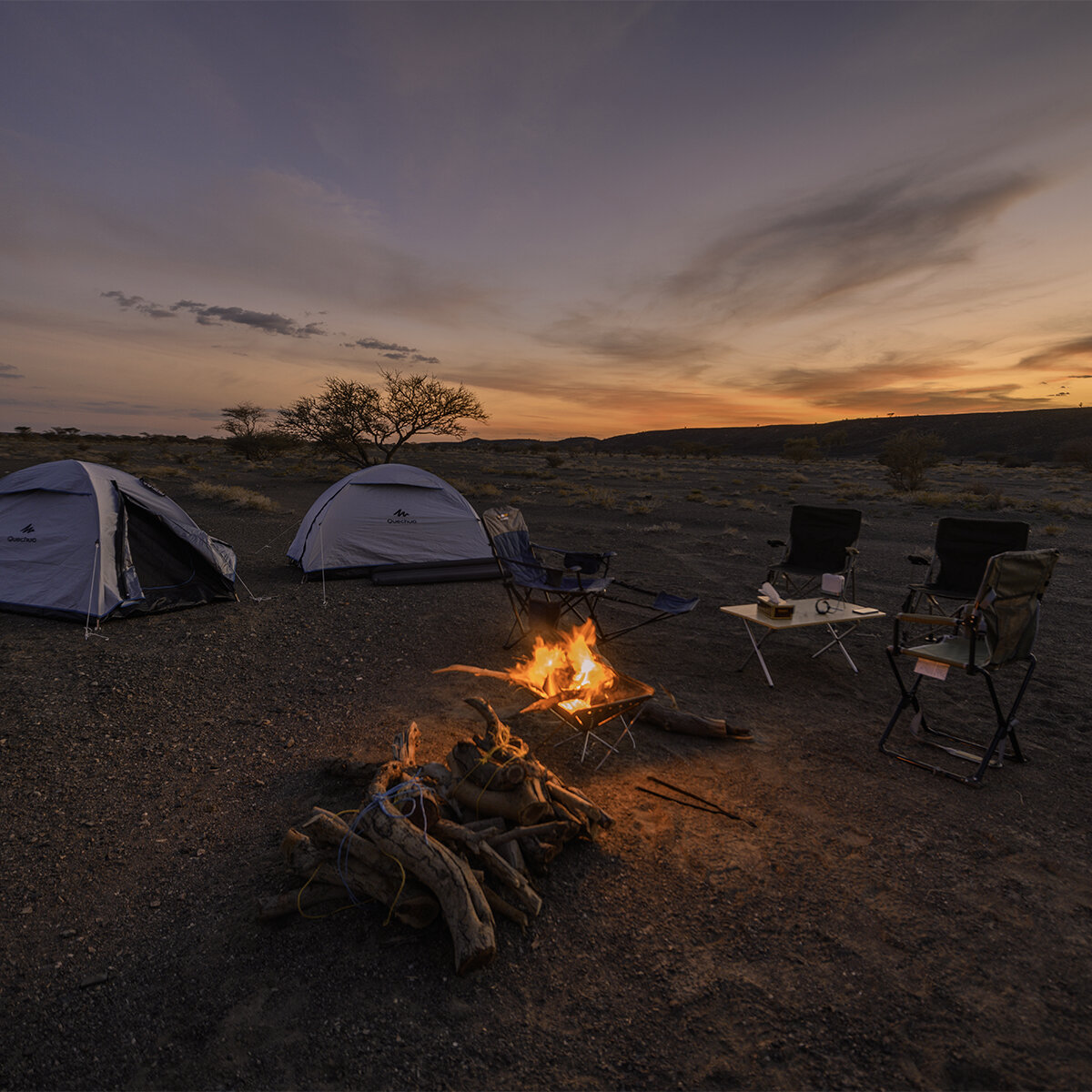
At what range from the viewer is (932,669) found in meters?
4.52

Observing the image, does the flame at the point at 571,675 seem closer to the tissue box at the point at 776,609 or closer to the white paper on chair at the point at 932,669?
the tissue box at the point at 776,609

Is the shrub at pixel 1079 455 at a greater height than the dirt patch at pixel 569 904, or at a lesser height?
greater

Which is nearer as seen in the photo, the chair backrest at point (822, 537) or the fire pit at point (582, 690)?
the fire pit at point (582, 690)

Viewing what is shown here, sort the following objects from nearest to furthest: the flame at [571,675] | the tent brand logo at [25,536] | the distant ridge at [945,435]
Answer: the flame at [571,675] < the tent brand logo at [25,536] < the distant ridge at [945,435]

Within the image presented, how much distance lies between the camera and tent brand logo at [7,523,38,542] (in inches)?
300

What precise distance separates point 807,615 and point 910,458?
25949 millimetres

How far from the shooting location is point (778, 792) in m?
4.07

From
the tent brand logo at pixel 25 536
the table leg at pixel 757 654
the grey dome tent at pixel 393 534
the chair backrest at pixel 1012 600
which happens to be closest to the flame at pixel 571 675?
the table leg at pixel 757 654

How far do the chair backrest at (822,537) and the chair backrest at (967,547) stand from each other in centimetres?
96

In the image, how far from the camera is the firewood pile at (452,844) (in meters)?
2.88

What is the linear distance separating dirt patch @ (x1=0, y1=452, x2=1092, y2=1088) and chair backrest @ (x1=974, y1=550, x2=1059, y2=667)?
914 mm

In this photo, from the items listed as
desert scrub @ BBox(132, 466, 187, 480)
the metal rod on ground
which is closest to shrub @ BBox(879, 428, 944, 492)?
the metal rod on ground

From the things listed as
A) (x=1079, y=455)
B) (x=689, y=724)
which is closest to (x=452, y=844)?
(x=689, y=724)

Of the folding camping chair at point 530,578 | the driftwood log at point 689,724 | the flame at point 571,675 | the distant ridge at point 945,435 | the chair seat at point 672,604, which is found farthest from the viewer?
the distant ridge at point 945,435
